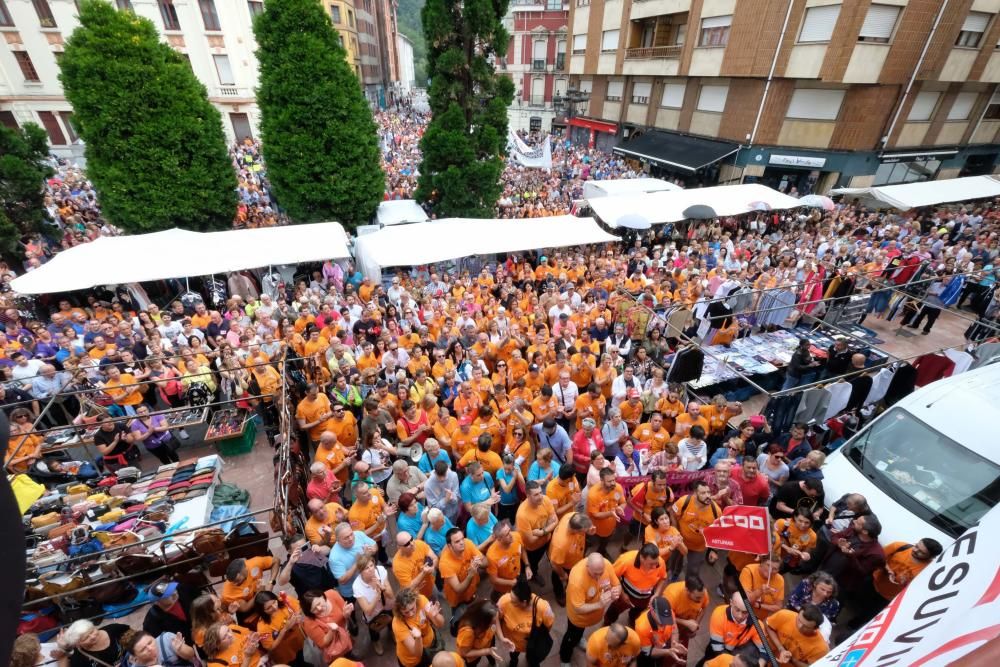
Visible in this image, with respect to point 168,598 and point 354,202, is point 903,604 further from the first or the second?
point 354,202

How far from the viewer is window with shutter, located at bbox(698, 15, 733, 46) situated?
2389cm

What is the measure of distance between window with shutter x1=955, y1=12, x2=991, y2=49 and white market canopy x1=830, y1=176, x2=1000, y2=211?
20.3 ft

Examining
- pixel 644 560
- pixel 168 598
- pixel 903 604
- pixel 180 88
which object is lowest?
pixel 168 598

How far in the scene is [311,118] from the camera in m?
15.2

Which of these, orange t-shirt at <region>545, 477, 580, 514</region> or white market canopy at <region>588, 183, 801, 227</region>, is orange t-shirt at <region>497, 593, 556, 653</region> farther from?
white market canopy at <region>588, 183, 801, 227</region>

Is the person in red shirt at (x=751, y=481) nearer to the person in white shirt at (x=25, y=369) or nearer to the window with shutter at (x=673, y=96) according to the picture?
the person in white shirt at (x=25, y=369)

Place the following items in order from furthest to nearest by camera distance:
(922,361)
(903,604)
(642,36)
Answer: (642,36)
(922,361)
(903,604)

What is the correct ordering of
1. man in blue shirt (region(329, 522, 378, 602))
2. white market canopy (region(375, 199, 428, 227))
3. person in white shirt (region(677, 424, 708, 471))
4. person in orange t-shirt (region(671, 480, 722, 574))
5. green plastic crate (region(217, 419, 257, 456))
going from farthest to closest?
white market canopy (region(375, 199, 428, 227)) < green plastic crate (region(217, 419, 257, 456)) < person in white shirt (region(677, 424, 708, 471)) < person in orange t-shirt (region(671, 480, 722, 574)) < man in blue shirt (region(329, 522, 378, 602))

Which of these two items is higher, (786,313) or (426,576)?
(426,576)

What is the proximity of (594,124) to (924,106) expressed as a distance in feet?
64.2

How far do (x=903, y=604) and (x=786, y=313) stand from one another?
35.3 feet

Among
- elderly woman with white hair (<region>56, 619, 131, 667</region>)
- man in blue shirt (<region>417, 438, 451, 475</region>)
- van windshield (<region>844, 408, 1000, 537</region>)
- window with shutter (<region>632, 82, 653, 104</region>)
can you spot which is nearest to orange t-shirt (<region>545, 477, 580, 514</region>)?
man in blue shirt (<region>417, 438, 451, 475</region>)

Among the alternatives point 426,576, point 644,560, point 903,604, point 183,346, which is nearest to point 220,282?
point 183,346

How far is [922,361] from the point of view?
27.6 feet
